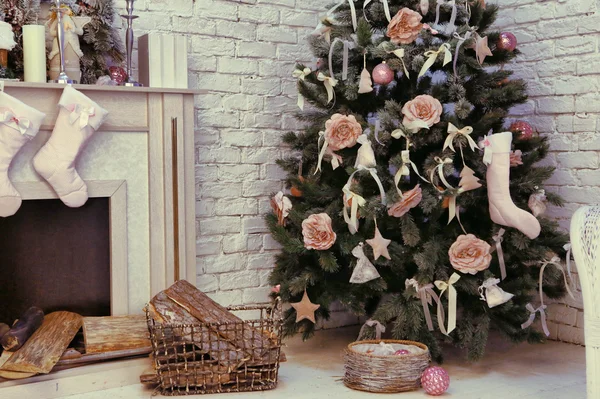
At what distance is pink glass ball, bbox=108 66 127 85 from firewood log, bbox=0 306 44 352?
34.8 inches

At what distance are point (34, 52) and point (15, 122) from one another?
28 centimetres

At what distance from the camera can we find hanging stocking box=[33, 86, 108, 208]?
2.73 metres

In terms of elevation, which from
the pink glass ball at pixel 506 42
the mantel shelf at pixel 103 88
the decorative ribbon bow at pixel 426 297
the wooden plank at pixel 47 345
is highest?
the pink glass ball at pixel 506 42

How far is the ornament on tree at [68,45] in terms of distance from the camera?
2.88 meters

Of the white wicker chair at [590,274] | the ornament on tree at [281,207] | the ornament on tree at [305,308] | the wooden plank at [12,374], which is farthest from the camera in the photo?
the ornament on tree at [281,207]

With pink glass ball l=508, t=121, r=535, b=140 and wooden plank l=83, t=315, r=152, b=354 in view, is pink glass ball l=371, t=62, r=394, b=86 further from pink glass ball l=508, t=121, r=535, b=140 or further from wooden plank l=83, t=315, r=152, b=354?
wooden plank l=83, t=315, r=152, b=354

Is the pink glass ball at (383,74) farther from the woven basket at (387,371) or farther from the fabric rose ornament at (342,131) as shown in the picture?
the woven basket at (387,371)

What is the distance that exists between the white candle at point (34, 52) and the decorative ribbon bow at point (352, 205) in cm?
115

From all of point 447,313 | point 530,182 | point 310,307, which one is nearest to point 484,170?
point 530,182

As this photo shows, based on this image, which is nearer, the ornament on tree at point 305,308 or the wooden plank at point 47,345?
the wooden plank at point 47,345

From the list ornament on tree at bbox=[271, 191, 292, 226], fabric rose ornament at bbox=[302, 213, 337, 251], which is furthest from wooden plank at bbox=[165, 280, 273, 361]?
ornament on tree at bbox=[271, 191, 292, 226]

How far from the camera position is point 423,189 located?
297 centimetres

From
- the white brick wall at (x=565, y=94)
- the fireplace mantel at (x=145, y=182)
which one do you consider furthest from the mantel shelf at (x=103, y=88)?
the white brick wall at (x=565, y=94)

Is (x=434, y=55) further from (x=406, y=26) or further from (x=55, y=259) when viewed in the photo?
(x=55, y=259)
